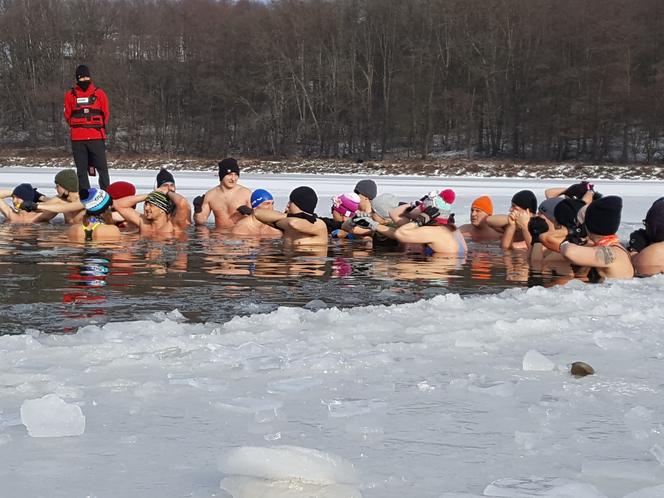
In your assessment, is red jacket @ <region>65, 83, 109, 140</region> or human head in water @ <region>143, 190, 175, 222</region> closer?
human head in water @ <region>143, 190, 175, 222</region>

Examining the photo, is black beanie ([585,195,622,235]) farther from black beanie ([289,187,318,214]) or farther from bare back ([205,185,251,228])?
bare back ([205,185,251,228])

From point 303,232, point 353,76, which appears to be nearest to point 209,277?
point 303,232

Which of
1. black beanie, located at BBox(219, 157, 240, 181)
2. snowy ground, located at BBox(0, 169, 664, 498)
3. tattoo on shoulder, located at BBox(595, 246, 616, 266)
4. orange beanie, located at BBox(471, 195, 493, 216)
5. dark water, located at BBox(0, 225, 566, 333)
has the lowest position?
dark water, located at BBox(0, 225, 566, 333)

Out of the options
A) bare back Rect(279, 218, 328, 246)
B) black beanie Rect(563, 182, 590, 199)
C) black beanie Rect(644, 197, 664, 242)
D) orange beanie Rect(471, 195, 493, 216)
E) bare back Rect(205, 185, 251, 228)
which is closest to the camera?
black beanie Rect(644, 197, 664, 242)

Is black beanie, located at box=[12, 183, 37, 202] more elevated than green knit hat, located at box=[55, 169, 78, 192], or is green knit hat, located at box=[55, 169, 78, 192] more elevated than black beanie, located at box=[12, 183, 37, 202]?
green knit hat, located at box=[55, 169, 78, 192]

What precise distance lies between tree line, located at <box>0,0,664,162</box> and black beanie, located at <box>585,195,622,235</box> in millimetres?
36077

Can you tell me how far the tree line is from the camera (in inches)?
1641

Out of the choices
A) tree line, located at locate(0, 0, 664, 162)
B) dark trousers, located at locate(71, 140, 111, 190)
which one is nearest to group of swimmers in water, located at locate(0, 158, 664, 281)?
dark trousers, located at locate(71, 140, 111, 190)

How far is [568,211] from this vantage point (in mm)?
7691

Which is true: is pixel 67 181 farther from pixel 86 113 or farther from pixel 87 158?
pixel 86 113

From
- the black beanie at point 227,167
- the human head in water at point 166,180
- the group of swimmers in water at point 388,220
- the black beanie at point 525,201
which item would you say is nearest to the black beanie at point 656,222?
the group of swimmers in water at point 388,220

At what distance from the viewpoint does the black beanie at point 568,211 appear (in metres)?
7.64

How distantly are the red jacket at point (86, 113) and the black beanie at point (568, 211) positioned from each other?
5.71 meters

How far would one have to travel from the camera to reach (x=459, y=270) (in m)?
7.17
